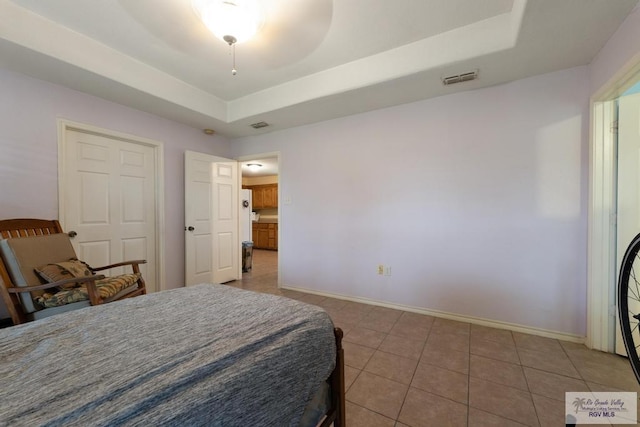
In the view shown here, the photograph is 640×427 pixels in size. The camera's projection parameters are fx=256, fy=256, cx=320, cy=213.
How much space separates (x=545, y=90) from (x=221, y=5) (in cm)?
265

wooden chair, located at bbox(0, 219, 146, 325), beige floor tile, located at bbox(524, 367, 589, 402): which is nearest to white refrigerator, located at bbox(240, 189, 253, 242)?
wooden chair, located at bbox(0, 219, 146, 325)

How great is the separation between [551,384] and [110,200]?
4.16 meters

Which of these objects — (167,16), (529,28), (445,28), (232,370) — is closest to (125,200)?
(167,16)

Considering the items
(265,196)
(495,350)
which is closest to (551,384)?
(495,350)

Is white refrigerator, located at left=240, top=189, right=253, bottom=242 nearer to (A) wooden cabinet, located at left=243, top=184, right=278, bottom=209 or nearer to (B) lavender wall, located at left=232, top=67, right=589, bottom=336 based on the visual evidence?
(A) wooden cabinet, located at left=243, top=184, right=278, bottom=209

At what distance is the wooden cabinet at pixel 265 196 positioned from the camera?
24.4 ft

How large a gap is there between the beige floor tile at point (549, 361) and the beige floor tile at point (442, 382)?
0.57 metres

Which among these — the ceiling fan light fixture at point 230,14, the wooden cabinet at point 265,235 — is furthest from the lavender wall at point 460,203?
the wooden cabinet at point 265,235

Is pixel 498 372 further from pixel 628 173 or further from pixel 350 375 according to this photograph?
pixel 628 173

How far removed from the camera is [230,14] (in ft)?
5.27

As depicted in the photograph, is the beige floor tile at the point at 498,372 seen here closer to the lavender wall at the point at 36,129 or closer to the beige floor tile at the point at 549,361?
the beige floor tile at the point at 549,361

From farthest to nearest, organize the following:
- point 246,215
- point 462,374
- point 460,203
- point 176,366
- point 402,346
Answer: point 246,215, point 460,203, point 402,346, point 462,374, point 176,366

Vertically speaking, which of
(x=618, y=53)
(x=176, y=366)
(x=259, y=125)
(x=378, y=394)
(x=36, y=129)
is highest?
(x=259, y=125)

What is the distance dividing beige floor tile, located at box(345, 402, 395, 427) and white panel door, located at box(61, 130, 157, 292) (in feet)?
9.46
